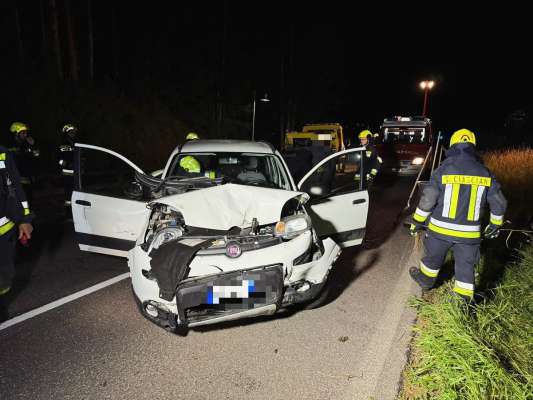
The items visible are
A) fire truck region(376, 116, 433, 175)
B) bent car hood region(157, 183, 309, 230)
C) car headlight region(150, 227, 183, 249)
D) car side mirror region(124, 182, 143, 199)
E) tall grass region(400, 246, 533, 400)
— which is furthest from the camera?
fire truck region(376, 116, 433, 175)

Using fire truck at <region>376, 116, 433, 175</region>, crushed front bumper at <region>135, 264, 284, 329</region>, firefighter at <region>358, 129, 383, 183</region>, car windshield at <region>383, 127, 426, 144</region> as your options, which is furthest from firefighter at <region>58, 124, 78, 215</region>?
car windshield at <region>383, 127, 426, 144</region>

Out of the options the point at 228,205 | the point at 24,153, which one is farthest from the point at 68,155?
the point at 228,205

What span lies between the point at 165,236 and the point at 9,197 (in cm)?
149

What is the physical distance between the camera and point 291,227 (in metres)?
2.91

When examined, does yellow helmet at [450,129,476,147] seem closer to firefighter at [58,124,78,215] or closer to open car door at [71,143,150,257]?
open car door at [71,143,150,257]

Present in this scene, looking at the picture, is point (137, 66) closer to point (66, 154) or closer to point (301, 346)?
point (66, 154)

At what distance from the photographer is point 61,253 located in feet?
15.7

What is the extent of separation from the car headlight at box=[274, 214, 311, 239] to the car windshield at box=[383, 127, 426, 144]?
10790 millimetres

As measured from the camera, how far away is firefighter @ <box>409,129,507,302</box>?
2959 mm

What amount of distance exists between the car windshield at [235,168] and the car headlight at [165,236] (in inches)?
47.7

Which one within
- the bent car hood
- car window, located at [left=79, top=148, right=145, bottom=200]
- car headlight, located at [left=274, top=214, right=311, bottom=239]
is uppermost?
the bent car hood

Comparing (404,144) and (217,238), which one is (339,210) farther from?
(404,144)

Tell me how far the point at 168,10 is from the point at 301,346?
21174mm

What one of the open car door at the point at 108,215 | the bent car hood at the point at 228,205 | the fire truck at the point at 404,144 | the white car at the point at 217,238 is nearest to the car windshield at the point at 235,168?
the white car at the point at 217,238
